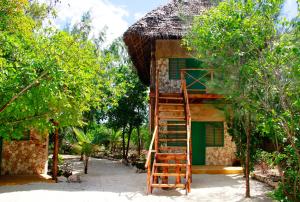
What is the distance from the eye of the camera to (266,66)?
6.19m

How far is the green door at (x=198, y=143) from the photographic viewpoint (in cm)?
1289

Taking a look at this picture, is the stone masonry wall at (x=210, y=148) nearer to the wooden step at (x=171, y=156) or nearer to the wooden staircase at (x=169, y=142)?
the wooden staircase at (x=169, y=142)

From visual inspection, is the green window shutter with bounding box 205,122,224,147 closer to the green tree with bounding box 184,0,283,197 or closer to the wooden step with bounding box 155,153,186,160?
the wooden step with bounding box 155,153,186,160

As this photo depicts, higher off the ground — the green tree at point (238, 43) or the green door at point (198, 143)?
the green tree at point (238, 43)

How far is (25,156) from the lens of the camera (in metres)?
11.2

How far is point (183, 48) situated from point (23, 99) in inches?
316

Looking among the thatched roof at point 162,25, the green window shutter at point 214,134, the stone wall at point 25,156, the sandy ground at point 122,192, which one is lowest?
the sandy ground at point 122,192

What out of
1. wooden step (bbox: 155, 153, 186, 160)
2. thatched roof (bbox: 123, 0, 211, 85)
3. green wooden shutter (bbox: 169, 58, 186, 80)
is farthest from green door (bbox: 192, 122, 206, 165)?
wooden step (bbox: 155, 153, 186, 160)

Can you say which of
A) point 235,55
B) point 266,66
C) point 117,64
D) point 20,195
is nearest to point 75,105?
point 20,195

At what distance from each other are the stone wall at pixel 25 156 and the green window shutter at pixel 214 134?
5888mm

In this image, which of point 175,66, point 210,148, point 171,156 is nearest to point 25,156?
point 171,156

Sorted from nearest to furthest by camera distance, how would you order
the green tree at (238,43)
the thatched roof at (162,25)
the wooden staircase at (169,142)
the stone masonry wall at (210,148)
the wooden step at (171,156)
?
→ the green tree at (238,43) → the wooden staircase at (169,142) → the wooden step at (171,156) → the thatched roof at (162,25) → the stone masonry wall at (210,148)

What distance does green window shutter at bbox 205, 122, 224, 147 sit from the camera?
1300 cm

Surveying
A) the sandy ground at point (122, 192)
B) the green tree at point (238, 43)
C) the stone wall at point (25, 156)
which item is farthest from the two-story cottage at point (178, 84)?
the green tree at point (238, 43)
